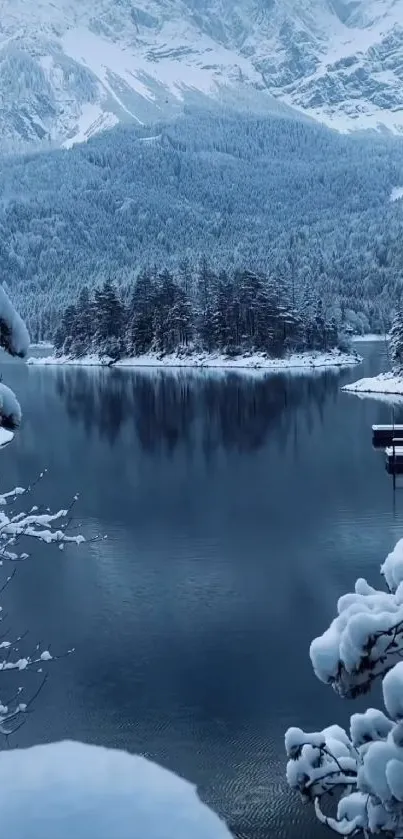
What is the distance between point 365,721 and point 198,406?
54.8 m

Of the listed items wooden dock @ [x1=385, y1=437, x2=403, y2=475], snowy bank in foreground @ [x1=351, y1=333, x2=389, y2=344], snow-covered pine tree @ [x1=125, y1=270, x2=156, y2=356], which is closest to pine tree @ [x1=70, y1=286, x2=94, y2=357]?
snow-covered pine tree @ [x1=125, y1=270, x2=156, y2=356]

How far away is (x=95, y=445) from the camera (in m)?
46.4

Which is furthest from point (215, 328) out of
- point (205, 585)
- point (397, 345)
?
point (205, 585)

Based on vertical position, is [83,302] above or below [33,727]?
above

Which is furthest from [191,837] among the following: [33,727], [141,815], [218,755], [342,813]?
[33,727]

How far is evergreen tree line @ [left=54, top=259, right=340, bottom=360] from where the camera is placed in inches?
4205

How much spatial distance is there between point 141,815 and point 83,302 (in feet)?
393

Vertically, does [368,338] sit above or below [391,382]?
above

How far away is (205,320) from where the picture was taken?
109 meters

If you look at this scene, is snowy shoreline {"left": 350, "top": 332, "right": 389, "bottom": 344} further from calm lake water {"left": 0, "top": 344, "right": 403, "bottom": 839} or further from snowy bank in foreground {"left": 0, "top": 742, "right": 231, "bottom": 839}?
snowy bank in foreground {"left": 0, "top": 742, "right": 231, "bottom": 839}

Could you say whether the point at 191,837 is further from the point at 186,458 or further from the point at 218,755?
the point at 186,458

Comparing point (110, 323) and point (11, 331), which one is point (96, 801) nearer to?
point (11, 331)

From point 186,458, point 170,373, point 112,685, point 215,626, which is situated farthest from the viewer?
point 170,373

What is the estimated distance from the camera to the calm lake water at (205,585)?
14945 millimetres
